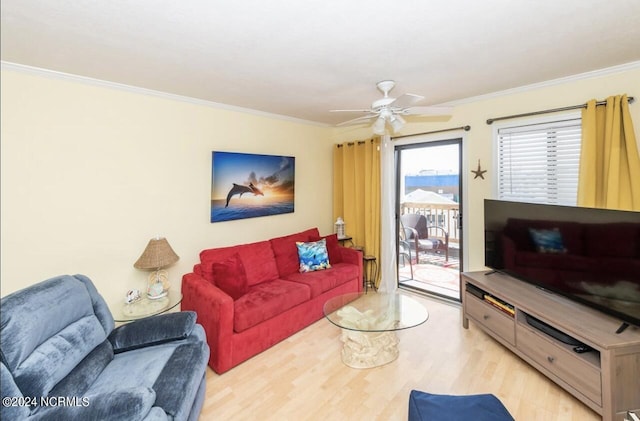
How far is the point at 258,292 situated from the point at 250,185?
1.30 m

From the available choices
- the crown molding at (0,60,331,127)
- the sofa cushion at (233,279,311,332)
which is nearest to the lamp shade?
the sofa cushion at (233,279,311,332)

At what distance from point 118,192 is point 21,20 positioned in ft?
4.16

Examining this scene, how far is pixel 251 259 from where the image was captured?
114 inches

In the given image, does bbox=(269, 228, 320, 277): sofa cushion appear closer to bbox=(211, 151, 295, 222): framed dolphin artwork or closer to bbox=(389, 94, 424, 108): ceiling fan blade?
bbox=(211, 151, 295, 222): framed dolphin artwork

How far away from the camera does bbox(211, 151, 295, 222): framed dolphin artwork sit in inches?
119

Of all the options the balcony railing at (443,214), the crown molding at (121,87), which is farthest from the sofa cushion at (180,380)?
the balcony railing at (443,214)

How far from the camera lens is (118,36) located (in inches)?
66.0

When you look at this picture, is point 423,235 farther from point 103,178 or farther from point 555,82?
point 103,178

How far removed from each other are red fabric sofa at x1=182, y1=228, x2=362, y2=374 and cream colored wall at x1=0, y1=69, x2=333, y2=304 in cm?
44

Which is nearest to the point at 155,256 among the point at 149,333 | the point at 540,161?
the point at 149,333

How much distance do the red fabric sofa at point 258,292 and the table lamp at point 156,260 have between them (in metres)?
0.20

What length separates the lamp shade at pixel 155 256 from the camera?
7.69ft

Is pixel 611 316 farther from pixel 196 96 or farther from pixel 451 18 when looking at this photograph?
pixel 196 96

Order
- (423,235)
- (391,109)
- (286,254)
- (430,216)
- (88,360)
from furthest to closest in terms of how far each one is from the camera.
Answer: (423,235) → (430,216) → (286,254) → (391,109) → (88,360)
